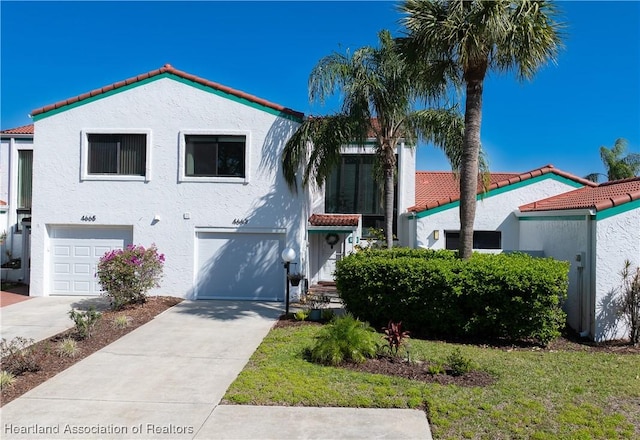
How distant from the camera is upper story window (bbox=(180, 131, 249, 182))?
533 inches

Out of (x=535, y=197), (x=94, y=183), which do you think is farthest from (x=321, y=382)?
(x=535, y=197)

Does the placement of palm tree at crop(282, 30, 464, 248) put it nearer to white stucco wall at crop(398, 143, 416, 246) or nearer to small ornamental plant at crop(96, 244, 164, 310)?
small ornamental plant at crop(96, 244, 164, 310)

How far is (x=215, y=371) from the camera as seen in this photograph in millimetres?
6973

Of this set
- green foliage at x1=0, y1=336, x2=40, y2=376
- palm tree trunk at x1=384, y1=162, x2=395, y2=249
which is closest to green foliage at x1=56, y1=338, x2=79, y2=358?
green foliage at x1=0, y1=336, x2=40, y2=376

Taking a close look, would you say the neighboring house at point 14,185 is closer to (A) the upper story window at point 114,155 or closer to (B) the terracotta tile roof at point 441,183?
(A) the upper story window at point 114,155

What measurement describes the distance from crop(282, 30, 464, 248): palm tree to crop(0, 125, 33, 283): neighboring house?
12256 millimetres

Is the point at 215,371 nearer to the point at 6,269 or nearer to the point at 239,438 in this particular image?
the point at 239,438

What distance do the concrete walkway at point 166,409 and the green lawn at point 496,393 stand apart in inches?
10.9

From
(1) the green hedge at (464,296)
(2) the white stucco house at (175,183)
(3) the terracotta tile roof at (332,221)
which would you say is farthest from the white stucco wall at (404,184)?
(1) the green hedge at (464,296)

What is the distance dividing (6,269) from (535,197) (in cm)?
1907

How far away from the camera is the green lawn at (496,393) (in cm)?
511

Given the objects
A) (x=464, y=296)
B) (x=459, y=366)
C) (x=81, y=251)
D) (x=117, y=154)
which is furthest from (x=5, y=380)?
(x=117, y=154)

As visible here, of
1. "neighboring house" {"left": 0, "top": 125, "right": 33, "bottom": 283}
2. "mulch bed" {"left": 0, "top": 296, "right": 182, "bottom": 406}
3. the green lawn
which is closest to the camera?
the green lawn

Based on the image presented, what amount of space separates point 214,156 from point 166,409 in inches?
362
